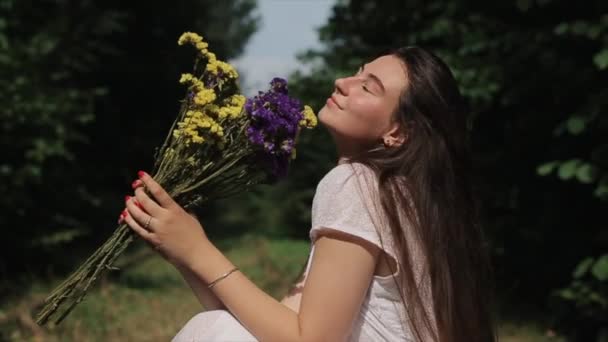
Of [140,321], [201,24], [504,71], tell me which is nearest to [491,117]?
[504,71]

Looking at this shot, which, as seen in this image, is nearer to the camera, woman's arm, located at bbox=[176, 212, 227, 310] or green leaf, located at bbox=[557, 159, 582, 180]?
woman's arm, located at bbox=[176, 212, 227, 310]

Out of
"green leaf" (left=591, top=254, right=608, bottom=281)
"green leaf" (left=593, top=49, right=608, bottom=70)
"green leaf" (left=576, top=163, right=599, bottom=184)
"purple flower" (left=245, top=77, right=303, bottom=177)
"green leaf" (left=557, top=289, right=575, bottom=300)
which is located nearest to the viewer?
"purple flower" (left=245, top=77, right=303, bottom=177)

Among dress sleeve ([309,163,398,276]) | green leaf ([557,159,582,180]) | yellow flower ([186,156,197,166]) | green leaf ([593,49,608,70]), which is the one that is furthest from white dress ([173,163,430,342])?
green leaf ([557,159,582,180])

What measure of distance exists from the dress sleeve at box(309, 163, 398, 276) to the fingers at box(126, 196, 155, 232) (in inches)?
16.1

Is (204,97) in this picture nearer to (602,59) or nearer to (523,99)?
(602,59)

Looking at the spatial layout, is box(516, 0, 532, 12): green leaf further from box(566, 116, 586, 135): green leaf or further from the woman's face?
the woman's face

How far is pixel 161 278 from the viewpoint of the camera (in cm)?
813

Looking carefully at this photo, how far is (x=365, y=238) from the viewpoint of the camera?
1868mm

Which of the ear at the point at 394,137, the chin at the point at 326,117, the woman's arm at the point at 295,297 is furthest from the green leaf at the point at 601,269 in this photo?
the chin at the point at 326,117

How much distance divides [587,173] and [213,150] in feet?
9.38

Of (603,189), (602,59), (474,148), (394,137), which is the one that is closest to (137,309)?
(474,148)

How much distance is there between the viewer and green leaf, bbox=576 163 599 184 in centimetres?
427

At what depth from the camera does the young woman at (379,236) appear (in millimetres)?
1875

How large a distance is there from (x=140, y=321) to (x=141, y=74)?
7.16 meters
